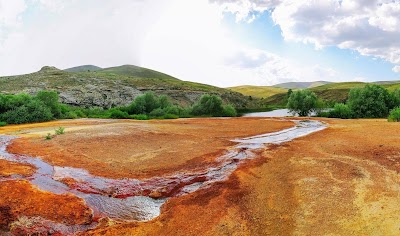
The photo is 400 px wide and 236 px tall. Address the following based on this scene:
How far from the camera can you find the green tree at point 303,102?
71750 millimetres

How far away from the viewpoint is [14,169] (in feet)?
50.6

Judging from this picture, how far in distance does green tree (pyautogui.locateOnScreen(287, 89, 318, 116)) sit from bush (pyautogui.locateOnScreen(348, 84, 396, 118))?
919 centimetres

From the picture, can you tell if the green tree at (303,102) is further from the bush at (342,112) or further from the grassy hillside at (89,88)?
the grassy hillside at (89,88)

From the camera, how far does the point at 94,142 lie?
23.8 m

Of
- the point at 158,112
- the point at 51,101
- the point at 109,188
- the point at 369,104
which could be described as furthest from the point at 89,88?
the point at 109,188

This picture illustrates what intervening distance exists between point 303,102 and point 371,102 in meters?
14.4

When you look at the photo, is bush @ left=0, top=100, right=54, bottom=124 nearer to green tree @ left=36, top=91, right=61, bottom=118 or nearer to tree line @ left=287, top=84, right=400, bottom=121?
green tree @ left=36, top=91, right=61, bottom=118

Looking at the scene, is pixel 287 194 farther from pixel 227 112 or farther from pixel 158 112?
pixel 227 112

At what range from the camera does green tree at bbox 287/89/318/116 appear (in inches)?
2825

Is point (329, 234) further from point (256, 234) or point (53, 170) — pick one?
point (53, 170)

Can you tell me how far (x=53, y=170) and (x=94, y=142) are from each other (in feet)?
26.3

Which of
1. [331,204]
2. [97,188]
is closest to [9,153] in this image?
[97,188]

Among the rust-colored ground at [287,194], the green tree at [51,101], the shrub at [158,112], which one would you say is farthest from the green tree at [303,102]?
the rust-colored ground at [287,194]

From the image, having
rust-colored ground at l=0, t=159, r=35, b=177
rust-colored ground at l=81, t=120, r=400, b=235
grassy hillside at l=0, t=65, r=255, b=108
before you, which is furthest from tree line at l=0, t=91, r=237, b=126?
rust-colored ground at l=81, t=120, r=400, b=235
